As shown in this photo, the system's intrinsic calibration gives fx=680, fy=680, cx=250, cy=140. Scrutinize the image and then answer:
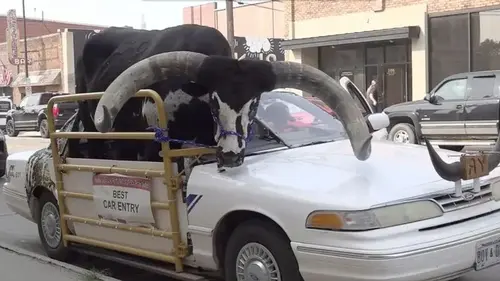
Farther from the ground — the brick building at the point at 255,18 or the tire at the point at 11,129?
the brick building at the point at 255,18

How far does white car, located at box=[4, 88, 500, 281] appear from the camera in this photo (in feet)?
13.3

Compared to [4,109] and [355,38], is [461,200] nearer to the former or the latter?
[355,38]

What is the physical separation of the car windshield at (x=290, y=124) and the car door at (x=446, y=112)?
10.00 m

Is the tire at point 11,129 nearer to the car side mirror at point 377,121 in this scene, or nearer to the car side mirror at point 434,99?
the car side mirror at point 434,99

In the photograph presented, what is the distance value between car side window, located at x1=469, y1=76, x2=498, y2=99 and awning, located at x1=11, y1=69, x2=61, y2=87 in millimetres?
33784

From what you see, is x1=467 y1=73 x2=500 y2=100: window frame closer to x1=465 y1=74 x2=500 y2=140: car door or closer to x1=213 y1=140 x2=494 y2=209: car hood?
x1=465 y1=74 x2=500 y2=140: car door

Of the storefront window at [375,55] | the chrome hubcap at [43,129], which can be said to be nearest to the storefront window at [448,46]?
the storefront window at [375,55]

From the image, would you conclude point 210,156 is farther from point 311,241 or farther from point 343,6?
point 343,6

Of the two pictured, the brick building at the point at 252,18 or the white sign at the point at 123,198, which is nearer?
the white sign at the point at 123,198

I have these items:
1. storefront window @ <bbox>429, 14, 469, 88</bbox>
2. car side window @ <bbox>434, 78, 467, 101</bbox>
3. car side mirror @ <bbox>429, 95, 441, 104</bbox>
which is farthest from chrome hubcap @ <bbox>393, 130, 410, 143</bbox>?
storefront window @ <bbox>429, 14, 469, 88</bbox>

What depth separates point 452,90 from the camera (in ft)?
53.0

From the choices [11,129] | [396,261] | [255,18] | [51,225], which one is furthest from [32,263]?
[255,18]

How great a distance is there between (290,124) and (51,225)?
2828 mm

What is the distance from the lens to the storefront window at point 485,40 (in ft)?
73.4
